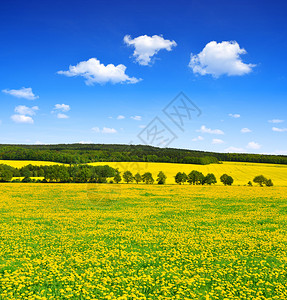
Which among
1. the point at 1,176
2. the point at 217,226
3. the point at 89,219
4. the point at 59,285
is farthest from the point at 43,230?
the point at 1,176

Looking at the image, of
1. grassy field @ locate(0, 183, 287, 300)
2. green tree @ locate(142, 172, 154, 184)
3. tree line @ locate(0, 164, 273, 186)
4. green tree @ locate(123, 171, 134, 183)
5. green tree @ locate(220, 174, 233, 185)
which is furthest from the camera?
green tree @ locate(142, 172, 154, 184)

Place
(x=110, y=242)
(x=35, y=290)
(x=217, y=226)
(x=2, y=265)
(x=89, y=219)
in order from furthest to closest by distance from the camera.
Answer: (x=89, y=219), (x=217, y=226), (x=110, y=242), (x=2, y=265), (x=35, y=290)

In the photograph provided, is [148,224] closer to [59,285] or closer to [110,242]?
[110,242]

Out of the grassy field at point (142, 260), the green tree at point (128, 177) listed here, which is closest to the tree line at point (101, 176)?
the green tree at point (128, 177)

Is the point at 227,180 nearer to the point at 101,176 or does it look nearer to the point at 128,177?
the point at 128,177

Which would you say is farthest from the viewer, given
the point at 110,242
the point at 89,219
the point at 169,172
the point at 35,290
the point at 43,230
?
the point at 169,172

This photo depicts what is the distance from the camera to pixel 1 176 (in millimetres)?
78625

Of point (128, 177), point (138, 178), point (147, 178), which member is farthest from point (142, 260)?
point (138, 178)

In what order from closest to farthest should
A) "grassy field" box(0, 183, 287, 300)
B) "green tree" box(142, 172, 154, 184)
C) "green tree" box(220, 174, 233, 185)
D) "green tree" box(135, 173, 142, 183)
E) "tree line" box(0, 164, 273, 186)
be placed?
"grassy field" box(0, 183, 287, 300), "tree line" box(0, 164, 273, 186), "green tree" box(220, 174, 233, 185), "green tree" box(142, 172, 154, 184), "green tree" box(135, 173, 142, 183)

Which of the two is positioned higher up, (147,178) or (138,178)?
(147,178)

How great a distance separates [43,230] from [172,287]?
1215 cm

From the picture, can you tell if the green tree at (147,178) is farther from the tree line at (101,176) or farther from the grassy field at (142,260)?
the grassy field at (142,260)

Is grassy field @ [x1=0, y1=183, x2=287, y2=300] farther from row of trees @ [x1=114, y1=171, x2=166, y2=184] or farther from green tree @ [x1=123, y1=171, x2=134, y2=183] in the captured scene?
green tree @ [x1=123, y1=171, x2=134, y2=183]

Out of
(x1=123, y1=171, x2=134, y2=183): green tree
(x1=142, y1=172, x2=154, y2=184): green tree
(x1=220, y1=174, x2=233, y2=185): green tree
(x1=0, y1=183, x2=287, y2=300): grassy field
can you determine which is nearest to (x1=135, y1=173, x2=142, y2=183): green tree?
(x1=142, y1=172, x2=154, y2=184): green tree
